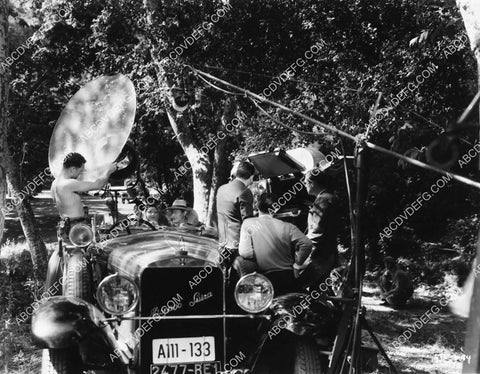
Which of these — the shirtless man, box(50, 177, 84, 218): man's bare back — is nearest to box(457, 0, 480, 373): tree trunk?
the shirtless man

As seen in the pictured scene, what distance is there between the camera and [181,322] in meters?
4.89

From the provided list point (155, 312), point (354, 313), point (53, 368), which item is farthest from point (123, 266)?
point (354, 313)

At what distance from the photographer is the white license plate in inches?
186

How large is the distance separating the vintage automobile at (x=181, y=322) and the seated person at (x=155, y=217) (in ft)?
3.83

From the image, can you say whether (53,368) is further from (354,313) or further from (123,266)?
(354,313)

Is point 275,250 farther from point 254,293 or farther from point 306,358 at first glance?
point 306,358

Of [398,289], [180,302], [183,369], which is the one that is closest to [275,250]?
[180,302]

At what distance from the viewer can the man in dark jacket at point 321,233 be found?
6.04 meters

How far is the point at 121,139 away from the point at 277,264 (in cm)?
215

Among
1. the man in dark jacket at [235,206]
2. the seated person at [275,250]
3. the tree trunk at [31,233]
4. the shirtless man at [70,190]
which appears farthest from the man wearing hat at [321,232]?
the tree trunk at [31,233]

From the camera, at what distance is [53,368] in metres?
4.98

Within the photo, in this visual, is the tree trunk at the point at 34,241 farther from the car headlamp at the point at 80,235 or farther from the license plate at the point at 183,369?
the license plate at the point at 183,369

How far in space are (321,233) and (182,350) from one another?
6.81 feet

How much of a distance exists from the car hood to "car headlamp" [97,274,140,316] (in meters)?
0.21
